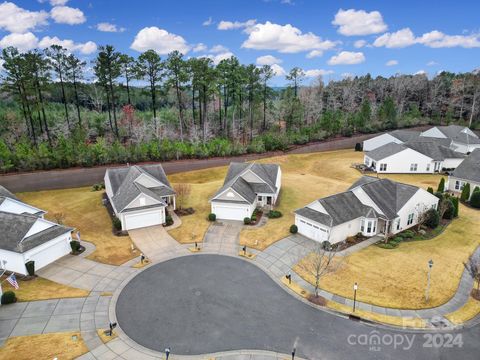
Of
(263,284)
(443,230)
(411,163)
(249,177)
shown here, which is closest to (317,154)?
(411,163)

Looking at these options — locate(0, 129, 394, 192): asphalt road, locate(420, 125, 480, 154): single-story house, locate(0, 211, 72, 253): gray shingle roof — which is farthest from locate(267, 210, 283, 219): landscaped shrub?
locate(420, 125, 480, 154): single-story house

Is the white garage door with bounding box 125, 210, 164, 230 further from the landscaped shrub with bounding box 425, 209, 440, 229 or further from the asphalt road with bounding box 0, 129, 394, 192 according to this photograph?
the landscaped shrub with bounding box 425, 209, 440, 229

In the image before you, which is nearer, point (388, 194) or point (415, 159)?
point (388, 194)

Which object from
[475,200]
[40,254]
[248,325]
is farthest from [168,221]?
[475,200]

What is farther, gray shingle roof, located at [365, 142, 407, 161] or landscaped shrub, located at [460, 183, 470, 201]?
gray shingle roof, located at [365, 142, 407, 161]

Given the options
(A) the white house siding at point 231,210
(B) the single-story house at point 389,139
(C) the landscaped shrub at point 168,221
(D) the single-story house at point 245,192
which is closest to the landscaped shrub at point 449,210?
(D) the single-story house at point 245,192

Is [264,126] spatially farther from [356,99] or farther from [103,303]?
[103,303]

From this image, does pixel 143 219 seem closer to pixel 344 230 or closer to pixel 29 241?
pixel 29 241
